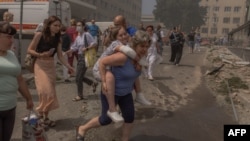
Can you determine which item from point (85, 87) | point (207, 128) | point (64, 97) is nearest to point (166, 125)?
point (207, 128)

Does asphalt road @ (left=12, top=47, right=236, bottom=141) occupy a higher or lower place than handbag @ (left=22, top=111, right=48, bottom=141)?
lower

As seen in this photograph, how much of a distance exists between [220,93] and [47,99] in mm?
5513

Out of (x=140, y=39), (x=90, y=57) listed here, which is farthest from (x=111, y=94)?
(x=90, y=57)

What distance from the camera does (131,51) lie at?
3607 mm

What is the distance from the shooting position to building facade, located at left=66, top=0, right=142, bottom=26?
137ft

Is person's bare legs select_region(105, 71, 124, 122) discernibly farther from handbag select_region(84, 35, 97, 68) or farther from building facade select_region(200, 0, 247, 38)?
building facade select_region(200, 0, 247, 38)

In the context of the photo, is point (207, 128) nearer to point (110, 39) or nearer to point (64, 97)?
point (110, 39)

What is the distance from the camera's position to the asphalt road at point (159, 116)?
5051 millimetres

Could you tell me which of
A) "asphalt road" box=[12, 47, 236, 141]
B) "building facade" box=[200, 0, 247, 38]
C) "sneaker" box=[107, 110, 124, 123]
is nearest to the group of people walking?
"sneaker" box=[107, 110, 124, 123]

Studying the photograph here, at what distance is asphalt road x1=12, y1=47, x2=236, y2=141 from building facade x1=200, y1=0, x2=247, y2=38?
335 feet

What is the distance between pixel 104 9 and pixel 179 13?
98.1ft

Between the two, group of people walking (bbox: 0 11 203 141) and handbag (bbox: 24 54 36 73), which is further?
handbag (bbox: 24 54 36 73)

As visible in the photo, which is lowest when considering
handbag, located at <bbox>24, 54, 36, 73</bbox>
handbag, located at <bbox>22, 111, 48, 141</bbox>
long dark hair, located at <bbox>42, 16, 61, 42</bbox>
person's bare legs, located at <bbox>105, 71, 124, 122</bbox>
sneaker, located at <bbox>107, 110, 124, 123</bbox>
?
handbag, located at <bbox>22, 111, 48, 141</bbox>

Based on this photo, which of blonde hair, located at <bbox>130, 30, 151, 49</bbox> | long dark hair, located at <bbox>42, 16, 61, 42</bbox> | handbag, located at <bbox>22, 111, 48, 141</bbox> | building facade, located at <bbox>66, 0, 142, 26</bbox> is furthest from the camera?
building facade, located at <bbox>66, 0, 142, 26</bbox>
